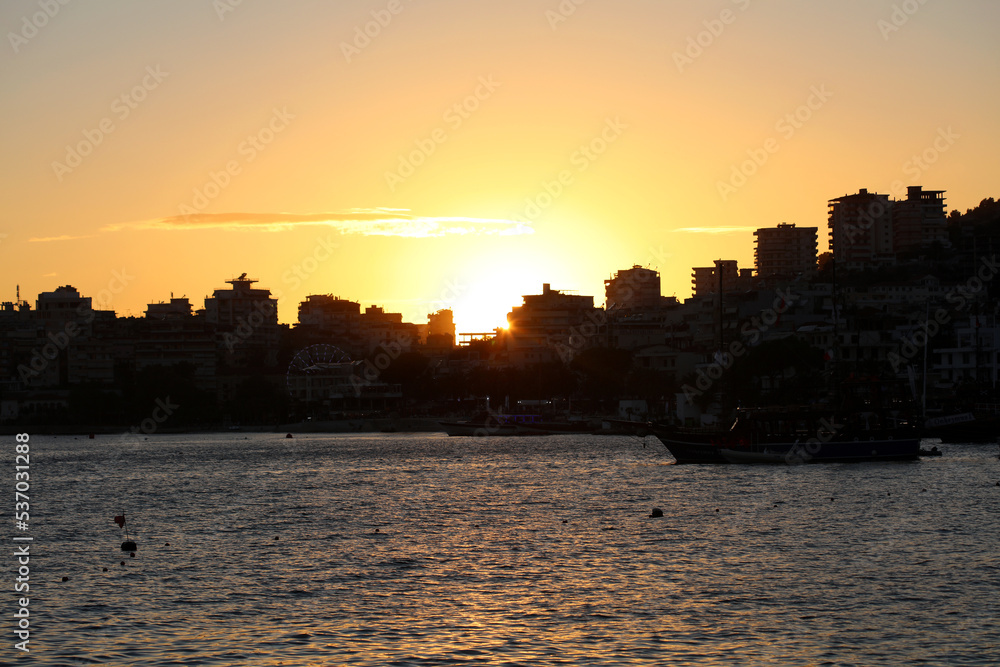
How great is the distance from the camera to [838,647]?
2262 cm

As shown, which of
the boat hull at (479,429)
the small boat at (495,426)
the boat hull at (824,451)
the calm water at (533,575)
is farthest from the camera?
the small boat at (495,426)

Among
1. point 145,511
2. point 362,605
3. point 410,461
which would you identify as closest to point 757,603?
point 362,605

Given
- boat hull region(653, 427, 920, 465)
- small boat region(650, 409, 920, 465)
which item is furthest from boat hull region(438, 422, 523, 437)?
boat hull region(653, 427, 920, 465)

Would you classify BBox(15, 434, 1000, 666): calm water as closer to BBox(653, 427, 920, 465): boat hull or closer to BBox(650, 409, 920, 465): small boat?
BBox(653, 427, 920, 465): boat hull

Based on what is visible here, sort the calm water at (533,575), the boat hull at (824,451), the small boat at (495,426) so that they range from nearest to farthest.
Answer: the calm water at (533,575)
the boat hull at (824,451)
the small boat at (495,426)

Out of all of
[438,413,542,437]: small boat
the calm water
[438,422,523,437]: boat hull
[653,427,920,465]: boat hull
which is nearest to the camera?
the calm water

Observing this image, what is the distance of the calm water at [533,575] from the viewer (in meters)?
23.1

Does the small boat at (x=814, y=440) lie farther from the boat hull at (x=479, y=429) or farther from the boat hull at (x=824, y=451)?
the boat hull at (x=479, y=429)

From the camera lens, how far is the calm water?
75.7 ft

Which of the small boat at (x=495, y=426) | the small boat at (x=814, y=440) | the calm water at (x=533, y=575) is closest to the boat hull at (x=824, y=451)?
the small boat at (x=814, y=440)

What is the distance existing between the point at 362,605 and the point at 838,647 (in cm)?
1133

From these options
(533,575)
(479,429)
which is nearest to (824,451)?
(533,575)

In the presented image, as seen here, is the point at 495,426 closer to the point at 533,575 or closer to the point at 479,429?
the point at 479,429

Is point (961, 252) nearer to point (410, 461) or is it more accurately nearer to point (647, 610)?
point (410, 461)
